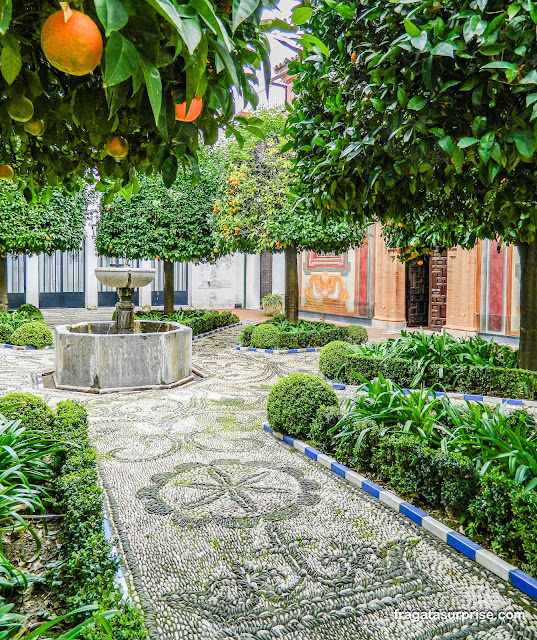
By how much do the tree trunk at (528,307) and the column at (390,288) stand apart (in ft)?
26.1

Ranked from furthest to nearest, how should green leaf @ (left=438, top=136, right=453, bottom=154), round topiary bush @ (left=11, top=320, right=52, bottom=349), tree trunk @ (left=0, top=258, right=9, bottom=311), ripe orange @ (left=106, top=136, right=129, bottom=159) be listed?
tree trunk @ (left=0, top=258, right=9, bottom=311), round topiary bush @ (left=11, top=320, right=52, bottom=349), green leaf @ (left=438, top=136, right=453, bottom=154), ripe orange @ (left=106, top=136, right=129, bottom=159)

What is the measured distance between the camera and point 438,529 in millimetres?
3094

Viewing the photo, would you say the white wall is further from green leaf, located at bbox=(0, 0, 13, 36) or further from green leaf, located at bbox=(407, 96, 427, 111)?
green leaf, located at bbox=(0, 0, 13, 36)

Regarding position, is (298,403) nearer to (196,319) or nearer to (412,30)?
(412,30)

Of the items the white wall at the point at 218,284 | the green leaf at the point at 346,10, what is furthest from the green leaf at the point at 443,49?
the white wall at the point at 218,284

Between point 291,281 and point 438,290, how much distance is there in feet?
15.8

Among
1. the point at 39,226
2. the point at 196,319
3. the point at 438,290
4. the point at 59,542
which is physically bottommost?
the point at 59,542

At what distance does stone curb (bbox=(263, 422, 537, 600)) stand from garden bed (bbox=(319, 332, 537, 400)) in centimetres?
225

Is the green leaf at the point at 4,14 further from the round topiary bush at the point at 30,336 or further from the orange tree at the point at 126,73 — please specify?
the round topiary bush at the point at 30,336

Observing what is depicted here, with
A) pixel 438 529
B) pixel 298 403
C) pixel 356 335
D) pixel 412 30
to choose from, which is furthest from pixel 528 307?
pixel 412 30

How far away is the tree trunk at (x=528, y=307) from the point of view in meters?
6.50

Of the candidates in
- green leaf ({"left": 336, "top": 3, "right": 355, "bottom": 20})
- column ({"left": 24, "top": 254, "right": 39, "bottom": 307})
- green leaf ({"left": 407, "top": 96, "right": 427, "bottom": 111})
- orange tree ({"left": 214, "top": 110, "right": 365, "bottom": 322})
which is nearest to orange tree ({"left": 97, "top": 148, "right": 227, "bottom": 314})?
orange tree ({"left": 214, "top": 110, "right": 365, "bottom": 322})

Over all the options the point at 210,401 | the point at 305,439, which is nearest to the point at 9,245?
the point at 210,401

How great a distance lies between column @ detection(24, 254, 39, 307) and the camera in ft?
66.5
